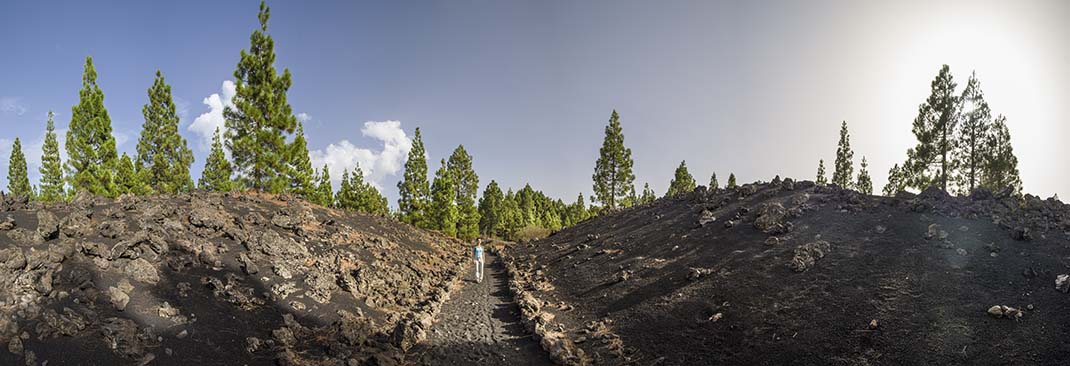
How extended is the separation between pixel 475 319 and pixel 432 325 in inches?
A: 64.3

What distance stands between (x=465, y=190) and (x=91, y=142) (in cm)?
3921

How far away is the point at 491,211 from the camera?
236 ft

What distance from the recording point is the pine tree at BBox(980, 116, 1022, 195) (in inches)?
1303

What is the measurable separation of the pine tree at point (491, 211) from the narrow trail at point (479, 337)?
52480 mm

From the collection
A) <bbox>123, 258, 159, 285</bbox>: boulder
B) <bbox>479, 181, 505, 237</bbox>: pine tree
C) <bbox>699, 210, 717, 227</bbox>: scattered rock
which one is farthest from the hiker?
<bbox>479, 181, 505, 237</bbox>: pine tree

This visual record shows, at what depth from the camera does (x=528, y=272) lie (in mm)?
25484

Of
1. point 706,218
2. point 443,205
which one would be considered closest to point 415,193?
point 443,205

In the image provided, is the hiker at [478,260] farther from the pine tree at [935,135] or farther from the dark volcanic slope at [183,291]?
the pine tree at [935,135]

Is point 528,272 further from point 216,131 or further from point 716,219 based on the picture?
point 216,131

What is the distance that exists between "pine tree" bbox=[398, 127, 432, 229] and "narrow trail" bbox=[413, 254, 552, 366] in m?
27.7

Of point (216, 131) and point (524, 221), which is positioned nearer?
point (216, 131)

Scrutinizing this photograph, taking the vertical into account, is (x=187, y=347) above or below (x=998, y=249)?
below

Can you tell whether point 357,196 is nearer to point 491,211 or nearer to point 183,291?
point 491,211

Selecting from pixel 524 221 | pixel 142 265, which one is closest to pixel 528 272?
pixel 142 265
